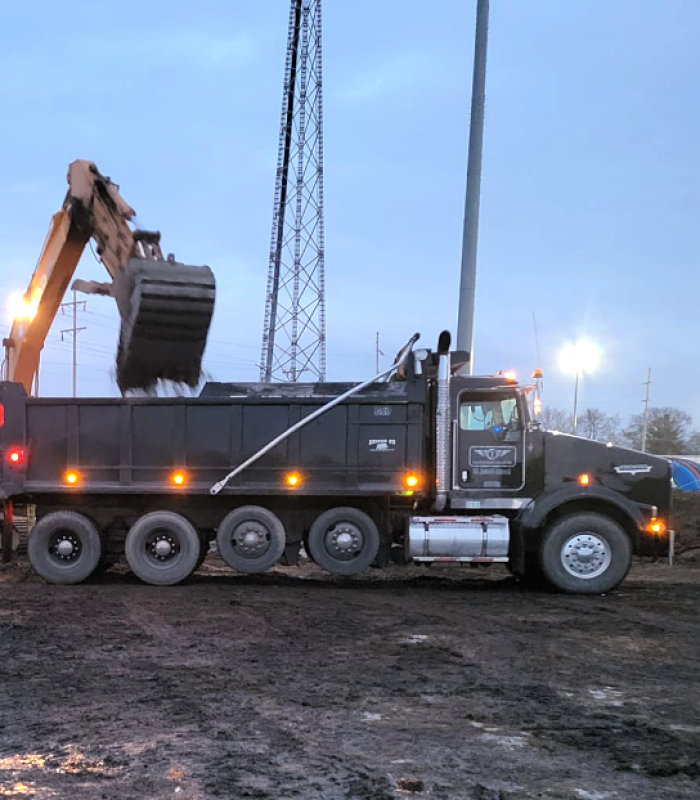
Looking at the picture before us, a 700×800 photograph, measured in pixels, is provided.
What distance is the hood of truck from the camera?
10.9 metres

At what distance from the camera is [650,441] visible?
2795 inches

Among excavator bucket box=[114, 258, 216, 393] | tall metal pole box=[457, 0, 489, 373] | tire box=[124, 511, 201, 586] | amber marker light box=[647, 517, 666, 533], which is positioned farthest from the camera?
tall metal pole box=[457, 0, 489, 373]

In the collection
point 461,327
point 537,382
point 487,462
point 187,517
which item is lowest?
point 187,517

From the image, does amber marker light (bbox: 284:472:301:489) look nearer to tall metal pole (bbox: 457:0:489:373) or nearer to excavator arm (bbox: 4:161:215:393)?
excavator arm (bbox: 4:161:215:393)

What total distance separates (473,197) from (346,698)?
1147 cm

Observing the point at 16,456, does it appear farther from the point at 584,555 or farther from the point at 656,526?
the point at 656,526

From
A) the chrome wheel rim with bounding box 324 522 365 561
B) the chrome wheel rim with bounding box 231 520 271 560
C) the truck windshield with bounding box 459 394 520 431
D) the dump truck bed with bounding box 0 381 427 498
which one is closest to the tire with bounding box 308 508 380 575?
the chrome wheel rim with bounding box 324 522 365 561

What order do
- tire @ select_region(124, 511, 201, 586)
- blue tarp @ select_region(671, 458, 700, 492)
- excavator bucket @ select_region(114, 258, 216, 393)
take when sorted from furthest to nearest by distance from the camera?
blue tarp @ select_region(671, 458, 700, 492) < tire @ select_region(124, 511, 201, 586) < excavator bucket @ select_region(114, 258, 216, 393)

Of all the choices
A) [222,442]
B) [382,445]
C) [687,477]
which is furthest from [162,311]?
[687,477]

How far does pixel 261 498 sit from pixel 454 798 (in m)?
7.58

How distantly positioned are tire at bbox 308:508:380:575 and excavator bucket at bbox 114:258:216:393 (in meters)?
3.00

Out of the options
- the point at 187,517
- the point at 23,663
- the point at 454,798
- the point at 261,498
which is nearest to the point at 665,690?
the point at 454,798

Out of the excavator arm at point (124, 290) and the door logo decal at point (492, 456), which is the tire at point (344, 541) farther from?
the excavator arm at point (124, 290)

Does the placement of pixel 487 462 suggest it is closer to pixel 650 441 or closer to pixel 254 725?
pixel 254 725
